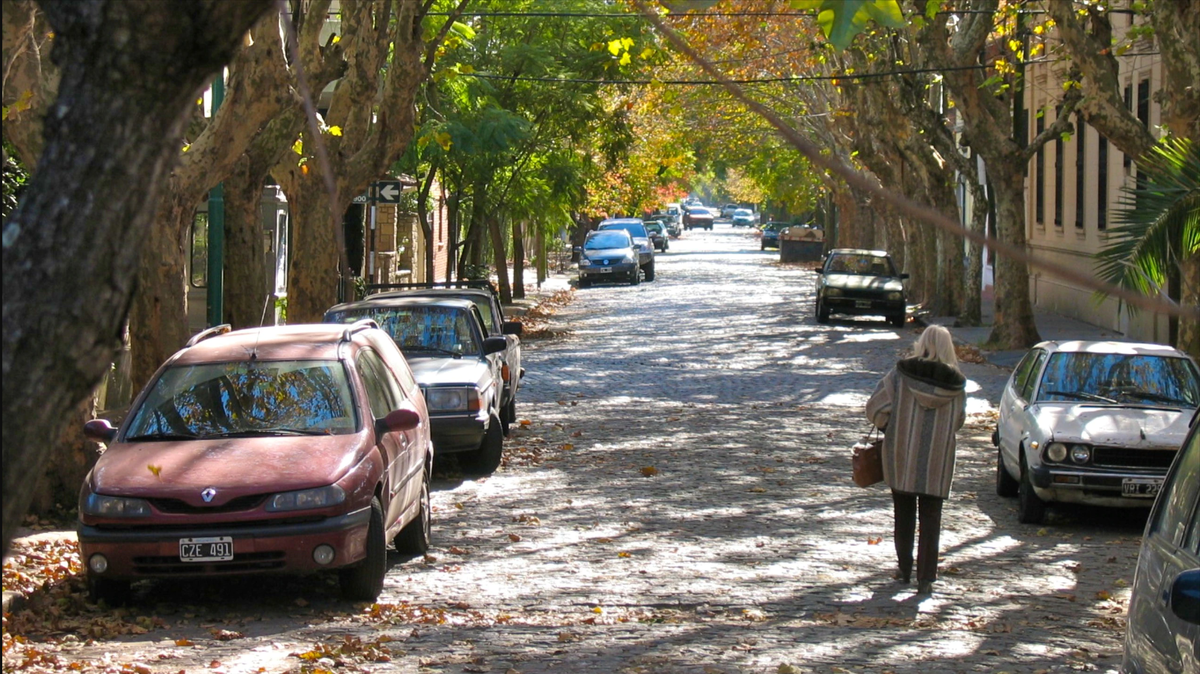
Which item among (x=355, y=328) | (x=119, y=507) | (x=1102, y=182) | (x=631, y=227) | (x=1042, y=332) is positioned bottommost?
(x=1042, y=332)

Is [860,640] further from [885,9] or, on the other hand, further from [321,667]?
[885,9]

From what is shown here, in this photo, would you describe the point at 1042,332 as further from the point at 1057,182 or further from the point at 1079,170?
the point at 1057,182

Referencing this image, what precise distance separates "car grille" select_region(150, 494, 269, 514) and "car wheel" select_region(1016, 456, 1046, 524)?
599 centimetres

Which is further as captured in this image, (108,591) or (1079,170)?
(1079,170)

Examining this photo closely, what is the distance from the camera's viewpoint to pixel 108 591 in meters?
8.45

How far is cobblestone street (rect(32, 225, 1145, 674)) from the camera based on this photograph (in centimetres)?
756

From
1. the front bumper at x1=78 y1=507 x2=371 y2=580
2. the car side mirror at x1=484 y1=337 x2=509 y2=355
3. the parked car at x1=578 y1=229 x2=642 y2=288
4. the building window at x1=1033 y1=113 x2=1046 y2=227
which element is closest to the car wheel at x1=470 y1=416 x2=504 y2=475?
the car side mirror at x1=484 y1=337 x2=509 y2=355

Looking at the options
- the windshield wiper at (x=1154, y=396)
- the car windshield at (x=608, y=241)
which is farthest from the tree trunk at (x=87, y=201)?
the car windshield at (x=608, y=241)

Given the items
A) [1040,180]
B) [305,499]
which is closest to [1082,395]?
[305,499]

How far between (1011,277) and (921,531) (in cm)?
1755

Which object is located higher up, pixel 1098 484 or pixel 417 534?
pixel 1098 484

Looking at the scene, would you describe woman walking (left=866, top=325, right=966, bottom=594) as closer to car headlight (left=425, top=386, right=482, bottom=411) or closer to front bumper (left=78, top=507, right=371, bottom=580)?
front bumper (left=78, top=507, right=371, bottom=580)

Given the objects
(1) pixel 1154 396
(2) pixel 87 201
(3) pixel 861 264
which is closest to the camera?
(2) pixel 87 201

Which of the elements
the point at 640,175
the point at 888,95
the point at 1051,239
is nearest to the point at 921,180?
the point at 888,95
